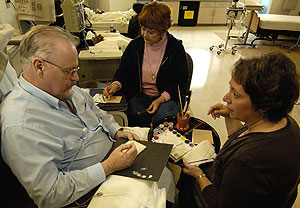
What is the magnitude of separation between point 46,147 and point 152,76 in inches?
47.1

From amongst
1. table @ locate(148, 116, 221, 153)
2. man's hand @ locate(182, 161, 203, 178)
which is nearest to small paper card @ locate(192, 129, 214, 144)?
table @ locate(148, 116, 221, 153)

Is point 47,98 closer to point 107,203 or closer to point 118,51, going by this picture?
point 107,203

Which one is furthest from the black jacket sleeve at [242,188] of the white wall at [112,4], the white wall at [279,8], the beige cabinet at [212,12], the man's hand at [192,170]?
the white wall at [279,8]

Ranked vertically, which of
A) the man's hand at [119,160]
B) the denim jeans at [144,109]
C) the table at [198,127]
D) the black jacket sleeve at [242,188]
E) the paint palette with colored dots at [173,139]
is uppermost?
the black jacket sleeve at [242,188]

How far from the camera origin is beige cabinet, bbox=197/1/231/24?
20.6ft

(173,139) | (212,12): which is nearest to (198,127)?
(173,139)

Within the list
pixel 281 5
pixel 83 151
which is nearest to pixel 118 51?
pixel 83 151

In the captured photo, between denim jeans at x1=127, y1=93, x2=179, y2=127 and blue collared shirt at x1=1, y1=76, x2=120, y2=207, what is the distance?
0.73 meters

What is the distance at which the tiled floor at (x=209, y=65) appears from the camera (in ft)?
8.94

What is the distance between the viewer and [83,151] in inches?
41.2

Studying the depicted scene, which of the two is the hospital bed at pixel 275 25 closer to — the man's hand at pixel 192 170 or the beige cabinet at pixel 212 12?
the beige cabinet at pixel 212 12

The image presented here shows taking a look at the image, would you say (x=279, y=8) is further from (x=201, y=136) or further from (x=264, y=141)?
(x=264, y=141)

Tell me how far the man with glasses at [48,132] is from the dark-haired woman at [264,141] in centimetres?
49

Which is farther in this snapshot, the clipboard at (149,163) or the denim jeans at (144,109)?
the denim jeans at (144,109)
